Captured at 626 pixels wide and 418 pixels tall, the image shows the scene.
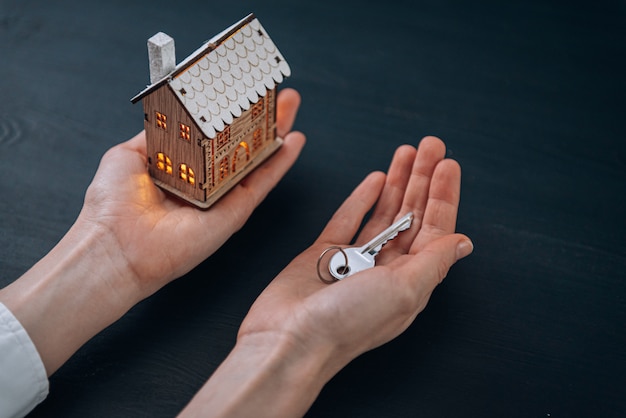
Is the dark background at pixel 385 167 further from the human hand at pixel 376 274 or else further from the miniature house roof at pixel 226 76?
the miniature house roof at pixel 226 76

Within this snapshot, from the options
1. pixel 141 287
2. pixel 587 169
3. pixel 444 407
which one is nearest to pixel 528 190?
pixel 587 169

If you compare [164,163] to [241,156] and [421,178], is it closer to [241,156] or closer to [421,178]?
[241,156]

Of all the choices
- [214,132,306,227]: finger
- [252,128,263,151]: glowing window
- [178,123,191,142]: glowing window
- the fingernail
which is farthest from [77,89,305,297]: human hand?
the fingernail

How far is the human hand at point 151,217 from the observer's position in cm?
219

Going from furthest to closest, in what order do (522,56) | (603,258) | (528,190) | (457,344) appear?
(522,56)
(528,190)
(603,258)
(457,344)

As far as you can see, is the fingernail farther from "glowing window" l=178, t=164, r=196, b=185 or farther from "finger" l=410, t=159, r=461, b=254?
"glowing window" l=178, t=164, r=196, b=185

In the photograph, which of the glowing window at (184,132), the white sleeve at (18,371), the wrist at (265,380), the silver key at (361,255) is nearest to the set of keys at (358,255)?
the silver key at (361,255)

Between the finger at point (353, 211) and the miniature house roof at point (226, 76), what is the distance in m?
0.42

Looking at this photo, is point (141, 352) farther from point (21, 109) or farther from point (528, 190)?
point (528, 190)

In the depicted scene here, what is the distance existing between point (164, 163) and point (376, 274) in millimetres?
765

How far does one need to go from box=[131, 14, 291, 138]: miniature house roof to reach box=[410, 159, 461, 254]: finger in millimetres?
563

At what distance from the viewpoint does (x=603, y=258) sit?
8.02 ft

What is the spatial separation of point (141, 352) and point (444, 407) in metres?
0.83

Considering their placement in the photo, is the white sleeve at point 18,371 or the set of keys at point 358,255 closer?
the white sleeve at point 18,371
